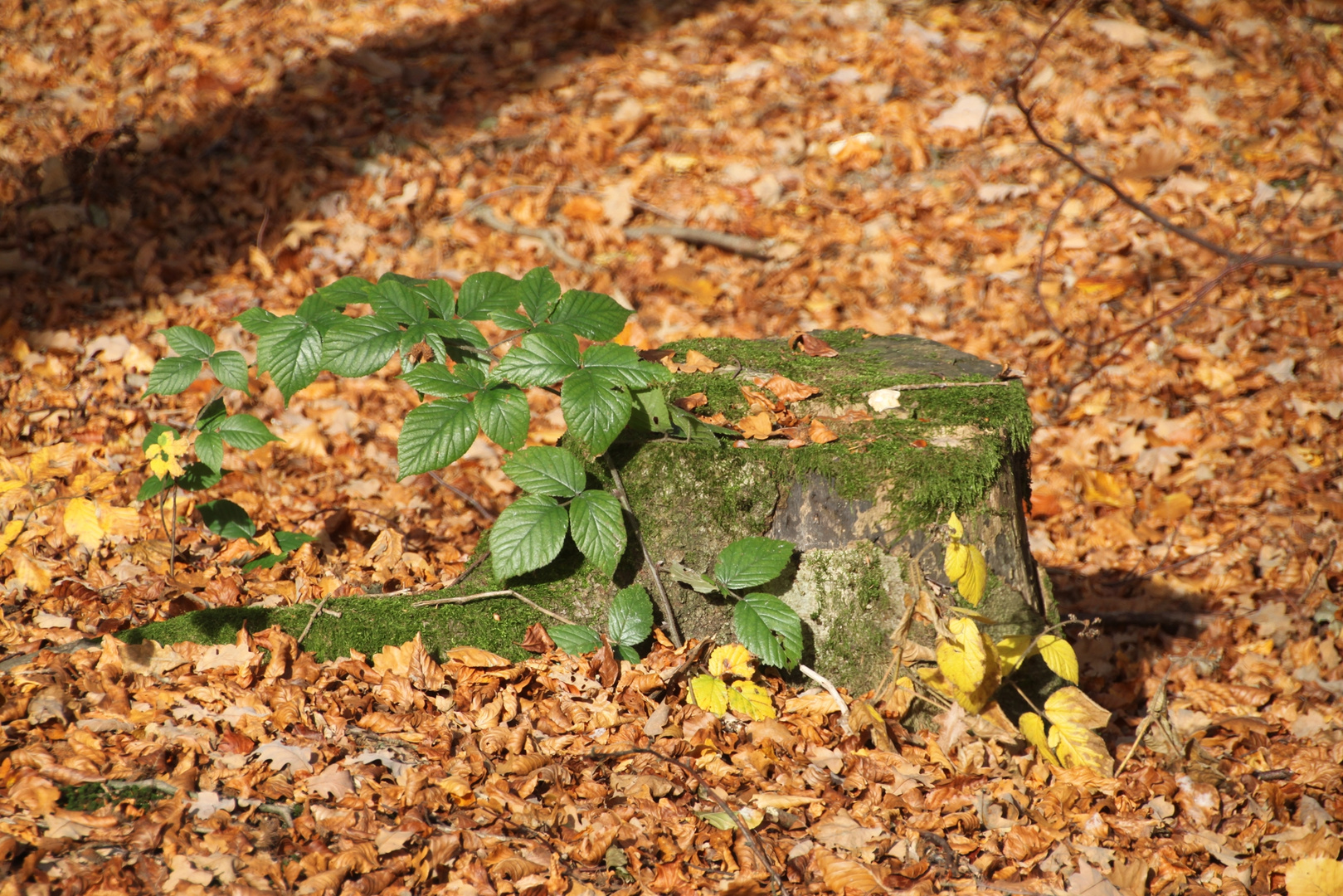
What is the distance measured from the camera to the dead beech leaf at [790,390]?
2.65m

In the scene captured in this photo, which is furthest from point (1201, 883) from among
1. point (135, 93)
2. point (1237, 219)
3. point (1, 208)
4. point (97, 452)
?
point (135, 93)

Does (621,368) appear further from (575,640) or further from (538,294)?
(575,640)

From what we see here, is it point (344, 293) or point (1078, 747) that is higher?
point (344, 293)

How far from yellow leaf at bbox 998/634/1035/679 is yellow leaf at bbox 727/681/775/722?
0.63 meters

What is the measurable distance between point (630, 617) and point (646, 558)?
167 mm

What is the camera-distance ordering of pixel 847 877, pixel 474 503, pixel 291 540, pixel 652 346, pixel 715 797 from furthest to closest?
1. pixel 652 346
2. pixel 474 503
3. pixel 291 540
4. pixel 715 797
5. pixel 847 877

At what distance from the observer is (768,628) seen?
7.59ft

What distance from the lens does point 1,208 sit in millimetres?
5336

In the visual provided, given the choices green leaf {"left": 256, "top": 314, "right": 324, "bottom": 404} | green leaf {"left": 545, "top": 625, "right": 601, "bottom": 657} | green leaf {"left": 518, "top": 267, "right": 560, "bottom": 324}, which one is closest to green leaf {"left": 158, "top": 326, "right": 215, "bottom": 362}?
green leaf {"left": 256, "top": 314, "right": 324, "bottom": 404}

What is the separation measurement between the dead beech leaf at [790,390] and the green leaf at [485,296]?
2.61 ft

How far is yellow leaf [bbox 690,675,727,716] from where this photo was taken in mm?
2346

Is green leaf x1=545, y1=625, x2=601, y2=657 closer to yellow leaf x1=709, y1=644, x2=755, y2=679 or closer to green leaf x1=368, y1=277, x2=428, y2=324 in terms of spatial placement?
yellow leaf x1=709, y1=644, x2=755, y2=679

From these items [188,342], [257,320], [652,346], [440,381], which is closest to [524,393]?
[440,381]

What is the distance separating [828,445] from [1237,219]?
4.33 metres
